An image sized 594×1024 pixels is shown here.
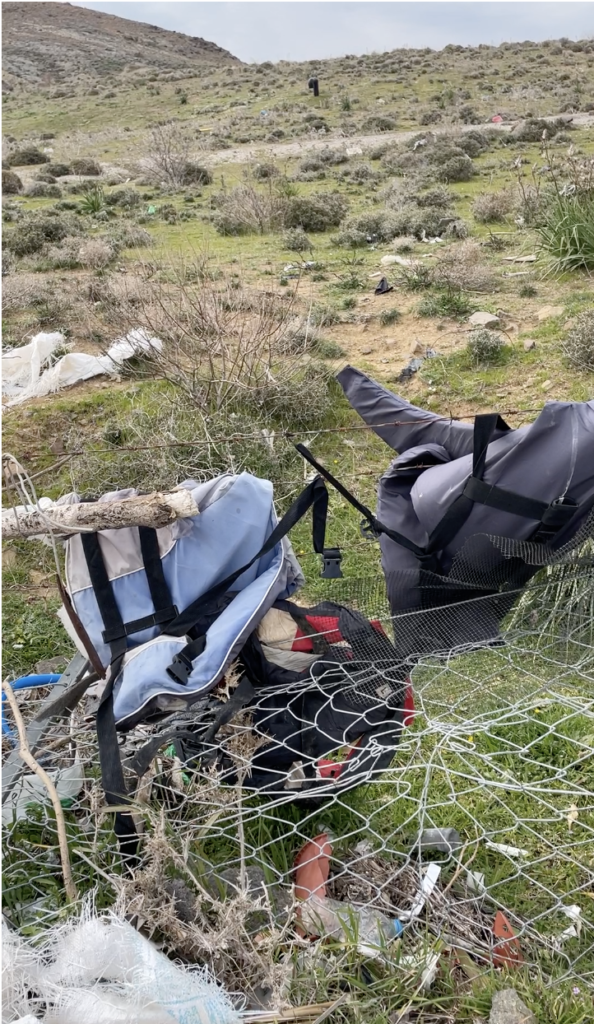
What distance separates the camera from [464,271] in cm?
722

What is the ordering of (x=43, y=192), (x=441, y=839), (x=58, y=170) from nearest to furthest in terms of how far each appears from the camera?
(x=441, y=839)
(x=43, y=192)
(x=58, y=170)

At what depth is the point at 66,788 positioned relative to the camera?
1.96 meters

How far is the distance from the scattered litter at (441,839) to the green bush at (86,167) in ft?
58.6

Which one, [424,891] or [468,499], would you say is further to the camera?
[468,499]

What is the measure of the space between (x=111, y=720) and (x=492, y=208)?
9.19 metres

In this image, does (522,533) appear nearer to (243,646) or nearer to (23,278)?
(243,646)

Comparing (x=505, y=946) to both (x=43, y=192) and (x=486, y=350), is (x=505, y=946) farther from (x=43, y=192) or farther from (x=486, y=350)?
(x=43, y=192)

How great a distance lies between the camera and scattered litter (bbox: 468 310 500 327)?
6230 millimetres

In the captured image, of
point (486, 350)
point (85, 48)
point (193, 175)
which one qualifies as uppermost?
point (85, 48)

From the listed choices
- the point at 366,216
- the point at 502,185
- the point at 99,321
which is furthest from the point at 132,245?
the point at 502,185

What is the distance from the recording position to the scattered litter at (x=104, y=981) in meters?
1.37

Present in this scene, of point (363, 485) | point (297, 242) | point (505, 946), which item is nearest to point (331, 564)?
point (505, 946)

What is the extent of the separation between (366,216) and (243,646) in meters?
8.92

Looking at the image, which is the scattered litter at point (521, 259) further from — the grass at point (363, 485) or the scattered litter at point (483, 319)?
the scattered litter at point (483, 319)
